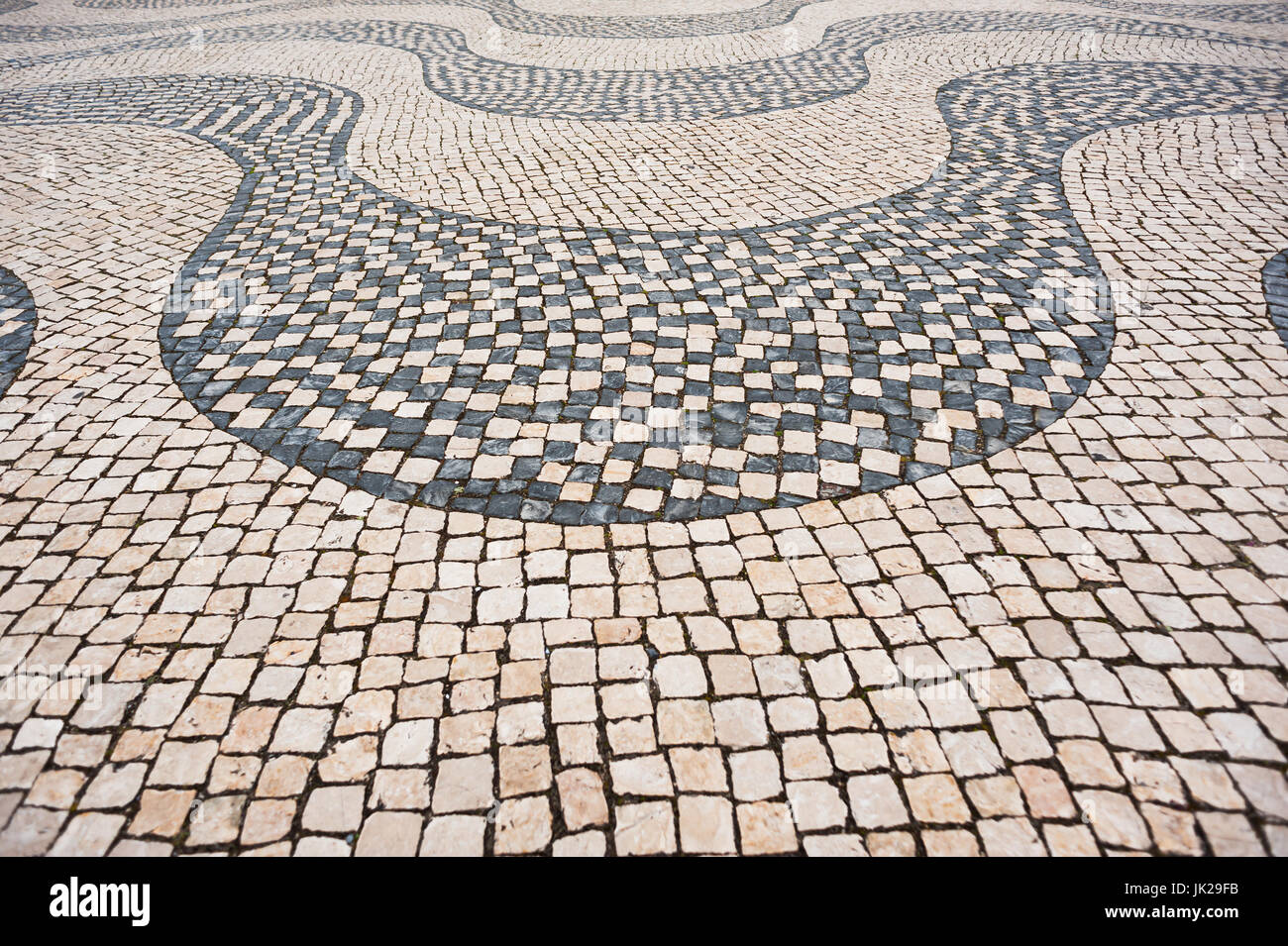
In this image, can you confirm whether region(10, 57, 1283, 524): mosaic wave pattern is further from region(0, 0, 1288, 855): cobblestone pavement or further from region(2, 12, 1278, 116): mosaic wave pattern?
region(2, 12, 1278, 116): mosaic wave pattern

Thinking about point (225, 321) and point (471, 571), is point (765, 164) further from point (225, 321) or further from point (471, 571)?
point (471, 571)

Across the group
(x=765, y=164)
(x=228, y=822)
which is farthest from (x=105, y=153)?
(x=228, y=822)

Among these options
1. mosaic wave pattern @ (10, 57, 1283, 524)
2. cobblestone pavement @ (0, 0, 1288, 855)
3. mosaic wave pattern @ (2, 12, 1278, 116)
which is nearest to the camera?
cobblestone pavement @ (0, 0, 1288, 855)

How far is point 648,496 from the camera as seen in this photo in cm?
437

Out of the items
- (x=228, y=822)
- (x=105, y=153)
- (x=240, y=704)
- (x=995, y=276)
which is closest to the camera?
(x=228, y=822)

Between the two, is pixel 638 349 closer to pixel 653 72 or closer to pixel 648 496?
pixel 648 496

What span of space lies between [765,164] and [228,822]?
8293 millimetres

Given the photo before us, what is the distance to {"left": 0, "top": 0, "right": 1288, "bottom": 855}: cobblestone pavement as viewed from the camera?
3062mm

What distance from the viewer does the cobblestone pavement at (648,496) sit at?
3062 mm

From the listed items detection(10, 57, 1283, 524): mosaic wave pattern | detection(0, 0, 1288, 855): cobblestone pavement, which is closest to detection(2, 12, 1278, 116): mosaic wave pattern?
detection(0, 0, 1288, 855): cobblestone pavement

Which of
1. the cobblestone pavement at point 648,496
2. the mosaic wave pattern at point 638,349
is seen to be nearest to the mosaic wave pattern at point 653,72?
the cobblestone pavement at point 648,496
